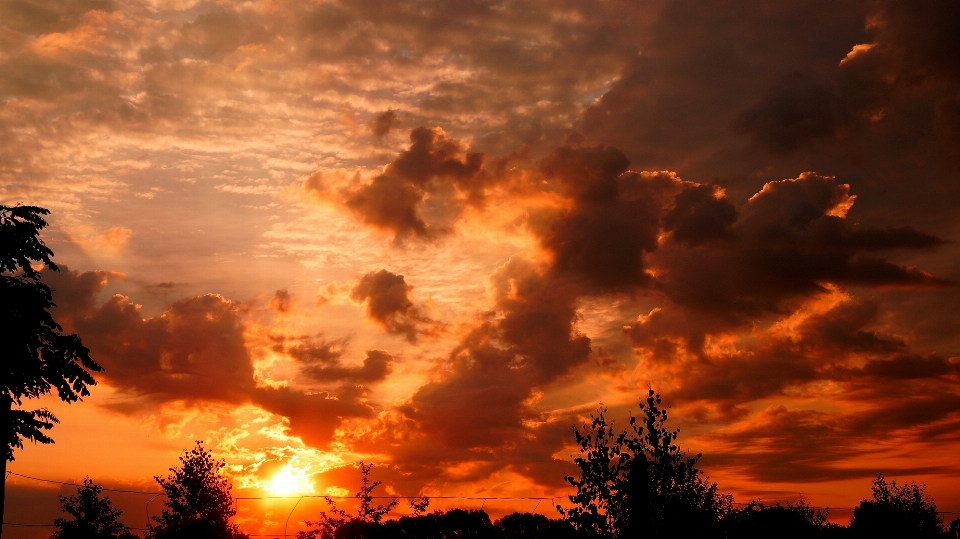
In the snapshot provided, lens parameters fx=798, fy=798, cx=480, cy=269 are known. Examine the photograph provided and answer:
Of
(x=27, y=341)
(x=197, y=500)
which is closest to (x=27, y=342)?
(x=27, y=341)

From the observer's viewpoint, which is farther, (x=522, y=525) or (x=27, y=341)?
(x=522, y=525)

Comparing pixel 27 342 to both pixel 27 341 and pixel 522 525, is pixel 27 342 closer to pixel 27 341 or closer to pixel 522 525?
pixel 27 341

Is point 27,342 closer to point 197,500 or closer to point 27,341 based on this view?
point 27,341

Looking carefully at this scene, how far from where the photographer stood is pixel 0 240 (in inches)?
1494

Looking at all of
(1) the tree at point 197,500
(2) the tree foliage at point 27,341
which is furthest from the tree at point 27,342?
(1) the tree at point 197,500

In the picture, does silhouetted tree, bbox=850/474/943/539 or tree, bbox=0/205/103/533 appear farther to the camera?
silhouetted tree, bbox=850/474/943/539

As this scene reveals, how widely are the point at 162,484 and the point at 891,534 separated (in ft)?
293

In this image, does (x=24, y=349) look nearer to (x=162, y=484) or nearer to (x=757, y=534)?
(x=162, y=484)

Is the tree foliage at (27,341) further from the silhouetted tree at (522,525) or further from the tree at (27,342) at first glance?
the silhouetted tree at (522,525)

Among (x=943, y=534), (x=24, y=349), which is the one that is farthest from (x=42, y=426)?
(x=943, y=534)

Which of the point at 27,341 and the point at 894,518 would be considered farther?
the point at 894,518

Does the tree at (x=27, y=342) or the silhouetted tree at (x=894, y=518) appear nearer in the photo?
the tree at (x=27, y=342)

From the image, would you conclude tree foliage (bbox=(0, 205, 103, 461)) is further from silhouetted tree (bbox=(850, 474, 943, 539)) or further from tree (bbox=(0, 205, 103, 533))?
silhouetted tree (bbox=(850, 474, 943, 539))

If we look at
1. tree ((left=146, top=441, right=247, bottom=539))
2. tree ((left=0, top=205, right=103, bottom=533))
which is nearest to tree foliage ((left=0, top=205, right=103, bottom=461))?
tree ((left=0, top=205, right=103, bottom=533))
